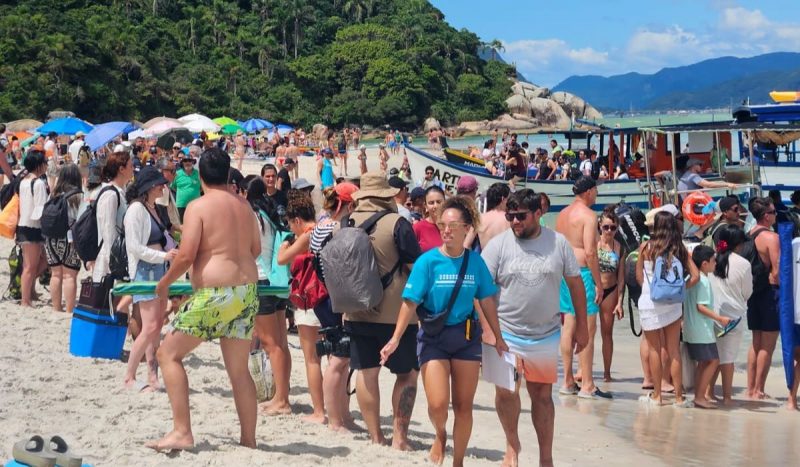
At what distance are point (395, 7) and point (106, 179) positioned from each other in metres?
105

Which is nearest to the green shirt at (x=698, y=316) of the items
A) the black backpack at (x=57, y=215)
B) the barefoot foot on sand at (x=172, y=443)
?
the barefoot foot on sand at (x=172, y=443)

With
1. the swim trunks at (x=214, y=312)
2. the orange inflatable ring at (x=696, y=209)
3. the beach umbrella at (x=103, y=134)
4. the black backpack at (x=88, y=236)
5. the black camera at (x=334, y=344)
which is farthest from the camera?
the beach umbrella at (x=103, y=134)

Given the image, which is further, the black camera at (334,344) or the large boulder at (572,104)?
the large boulder at (572,104)

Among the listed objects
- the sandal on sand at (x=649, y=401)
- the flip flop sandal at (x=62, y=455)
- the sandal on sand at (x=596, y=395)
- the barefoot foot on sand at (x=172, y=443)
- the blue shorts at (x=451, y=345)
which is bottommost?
the sandal on sand at (x=649, y=401)

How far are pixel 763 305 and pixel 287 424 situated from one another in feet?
14.6

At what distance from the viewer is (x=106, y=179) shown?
7855 mm

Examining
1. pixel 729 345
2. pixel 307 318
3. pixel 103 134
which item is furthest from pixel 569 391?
pixel 103 134

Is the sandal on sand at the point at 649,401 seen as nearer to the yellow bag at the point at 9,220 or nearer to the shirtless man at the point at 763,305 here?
the shirtless man at the point at 763,305

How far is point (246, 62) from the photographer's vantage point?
3418 inches

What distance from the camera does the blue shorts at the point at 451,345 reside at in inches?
223

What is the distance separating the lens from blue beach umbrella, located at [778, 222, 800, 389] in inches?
329

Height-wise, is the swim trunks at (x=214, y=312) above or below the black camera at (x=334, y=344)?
above

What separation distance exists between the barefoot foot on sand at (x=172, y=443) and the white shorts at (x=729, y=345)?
4.97m

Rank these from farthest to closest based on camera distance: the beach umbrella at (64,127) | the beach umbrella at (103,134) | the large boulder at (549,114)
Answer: the large boulder at (549,114) → the beach umbrella at (64,127) → the beach umbrella at (103,134)
